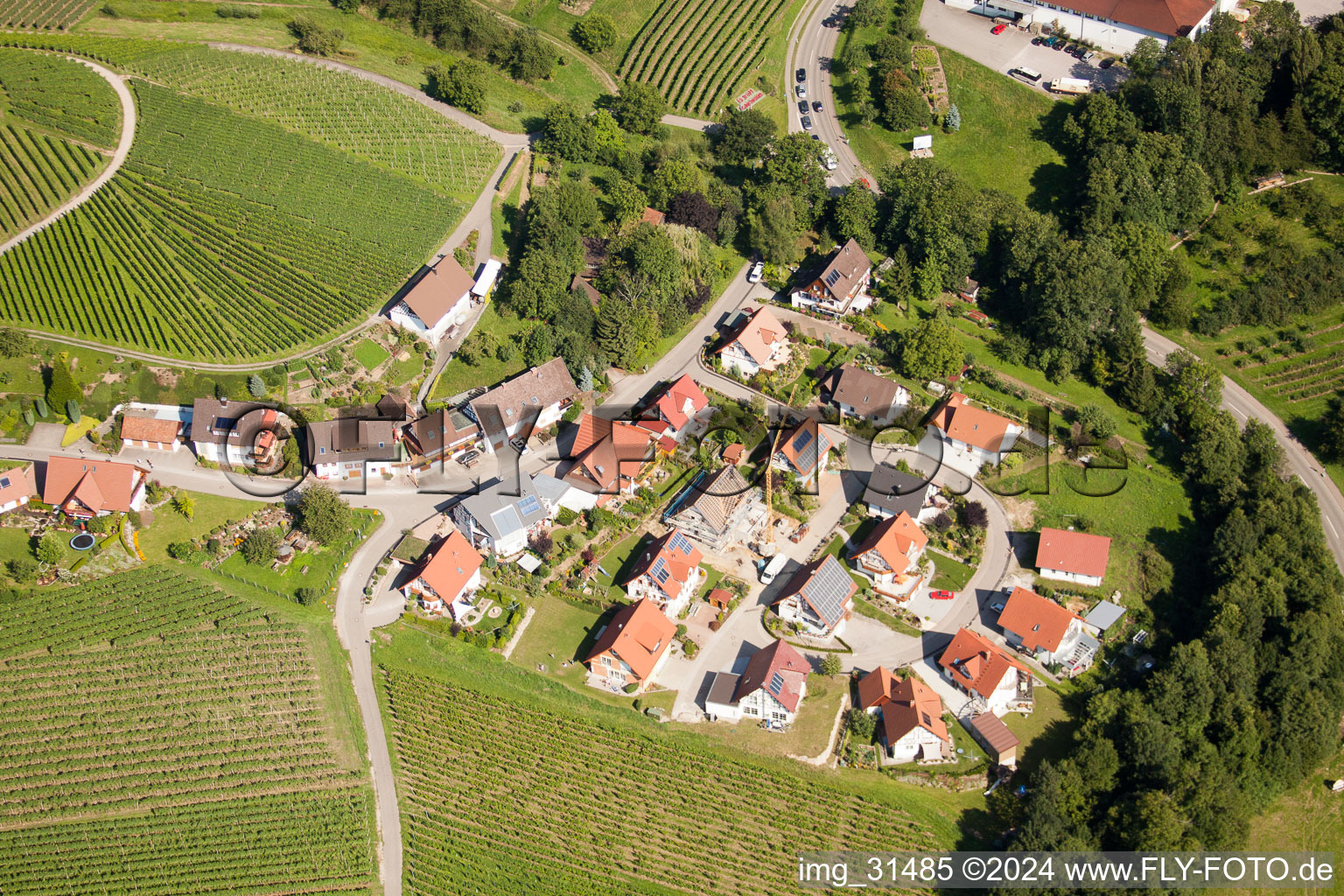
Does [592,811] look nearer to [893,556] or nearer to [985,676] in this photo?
[985,676]

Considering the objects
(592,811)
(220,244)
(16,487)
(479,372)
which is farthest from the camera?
(220,244)

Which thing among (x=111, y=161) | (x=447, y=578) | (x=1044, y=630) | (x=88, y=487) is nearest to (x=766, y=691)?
(x=1044, y=630)

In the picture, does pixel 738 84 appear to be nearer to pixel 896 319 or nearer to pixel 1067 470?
pixel 896 319

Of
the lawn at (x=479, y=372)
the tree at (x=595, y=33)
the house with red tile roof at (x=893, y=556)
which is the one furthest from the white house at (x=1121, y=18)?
the lawn at (x=479, y=372)

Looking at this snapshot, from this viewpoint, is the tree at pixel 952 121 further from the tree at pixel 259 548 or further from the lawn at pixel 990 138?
the tree at pixel 259 548

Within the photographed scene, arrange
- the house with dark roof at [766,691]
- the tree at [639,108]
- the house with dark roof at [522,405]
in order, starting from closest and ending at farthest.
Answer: the house with dark roof at [766,691]
the house with dark roof at [522,405]
the tree at [639,108]

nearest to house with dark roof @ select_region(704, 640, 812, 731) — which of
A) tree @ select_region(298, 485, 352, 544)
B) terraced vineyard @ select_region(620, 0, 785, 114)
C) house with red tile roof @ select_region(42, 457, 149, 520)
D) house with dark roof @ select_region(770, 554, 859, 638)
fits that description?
house with dark roof @ select_region(770, 554, 859, 638)
